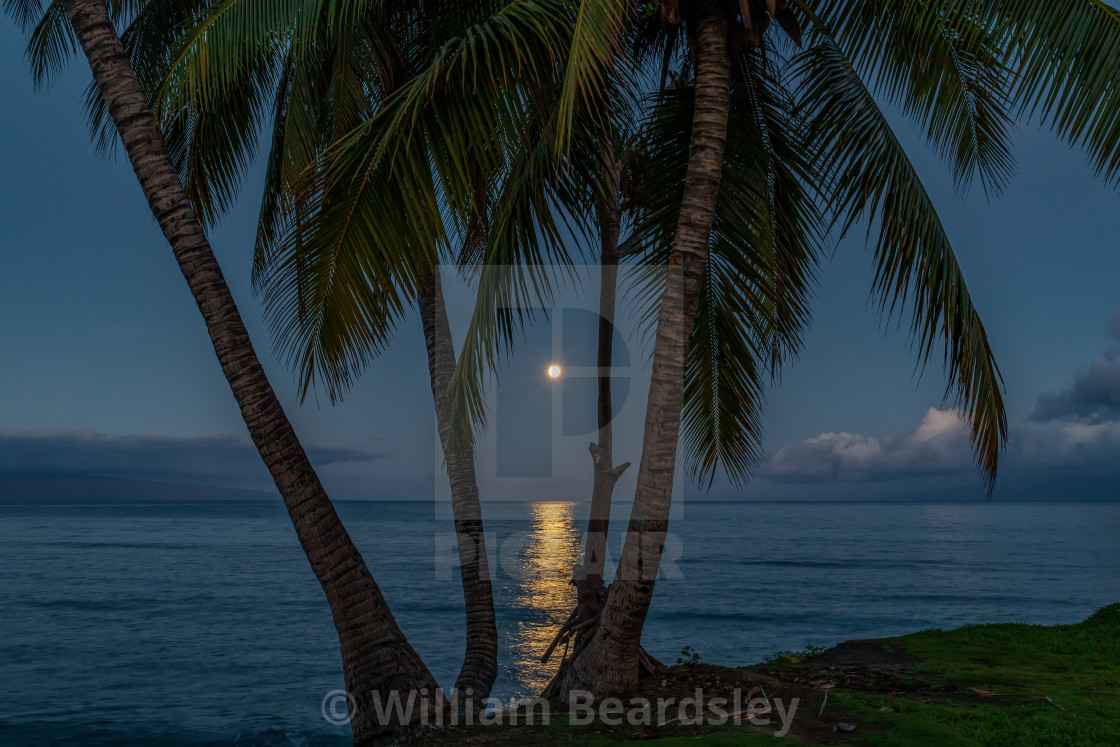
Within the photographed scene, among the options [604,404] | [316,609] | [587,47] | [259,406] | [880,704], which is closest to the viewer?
[587,47]

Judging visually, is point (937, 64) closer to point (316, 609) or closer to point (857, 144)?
point (857, 144)

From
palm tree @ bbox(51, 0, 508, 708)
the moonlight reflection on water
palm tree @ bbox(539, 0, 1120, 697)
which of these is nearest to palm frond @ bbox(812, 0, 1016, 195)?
palm tree @ bbox(539, 0, 1120, 697)

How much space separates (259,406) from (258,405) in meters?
0.01

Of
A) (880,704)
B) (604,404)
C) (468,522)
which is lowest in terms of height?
(880,704)

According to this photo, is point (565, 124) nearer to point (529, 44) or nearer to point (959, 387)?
point (529, 44)

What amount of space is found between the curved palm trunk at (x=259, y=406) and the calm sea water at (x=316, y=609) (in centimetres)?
440

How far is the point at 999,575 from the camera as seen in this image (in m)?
35.2

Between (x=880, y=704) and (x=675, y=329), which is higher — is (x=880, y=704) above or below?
below

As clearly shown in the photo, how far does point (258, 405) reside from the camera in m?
5.46

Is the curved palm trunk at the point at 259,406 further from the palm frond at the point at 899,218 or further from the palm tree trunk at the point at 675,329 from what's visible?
the palm frond at the point at 899,218

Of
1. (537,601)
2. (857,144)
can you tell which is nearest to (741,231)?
(857,144)

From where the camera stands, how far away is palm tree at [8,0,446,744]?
17.9 feet

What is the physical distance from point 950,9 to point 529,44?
3058 mm

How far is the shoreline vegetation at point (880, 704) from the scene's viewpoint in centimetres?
505
